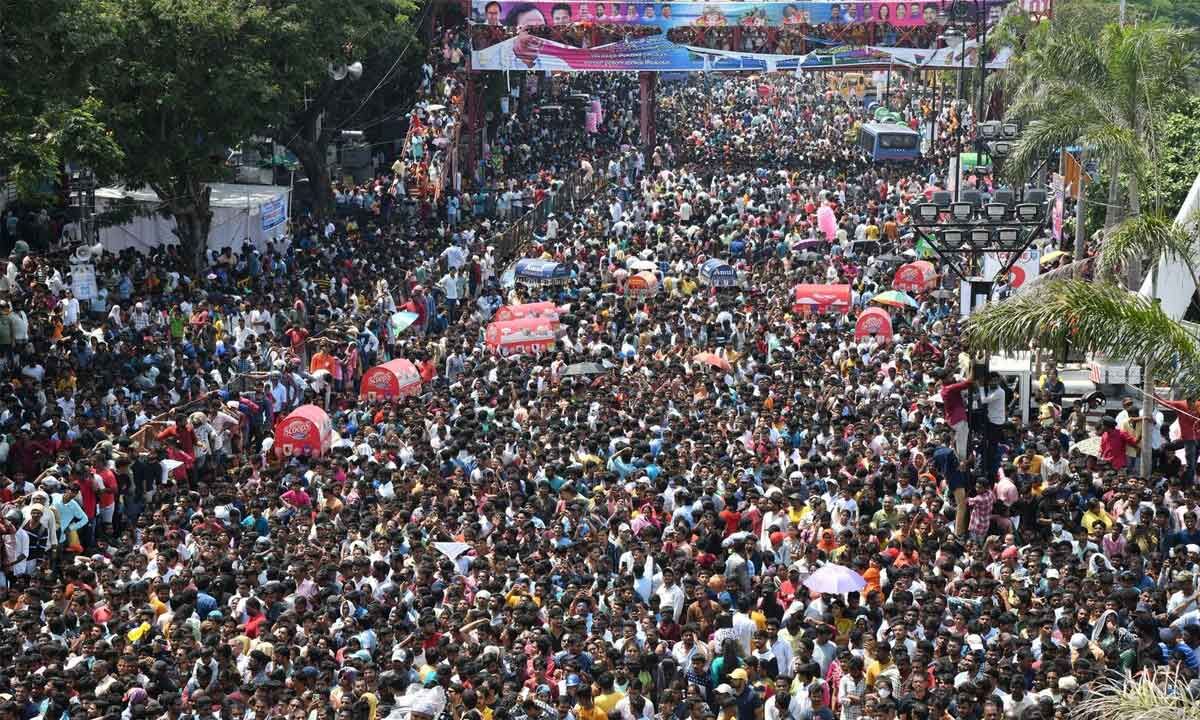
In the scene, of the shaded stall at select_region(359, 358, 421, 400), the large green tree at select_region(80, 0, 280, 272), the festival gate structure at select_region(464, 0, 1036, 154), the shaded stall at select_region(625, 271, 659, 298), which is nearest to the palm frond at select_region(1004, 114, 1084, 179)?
the shaded stall at select_region(625, 271, 659, 298)

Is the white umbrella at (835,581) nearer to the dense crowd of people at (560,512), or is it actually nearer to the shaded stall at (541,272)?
the dense crowd of people at (560,512)

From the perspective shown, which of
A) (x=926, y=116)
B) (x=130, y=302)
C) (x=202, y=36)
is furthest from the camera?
(x=926, y=116)

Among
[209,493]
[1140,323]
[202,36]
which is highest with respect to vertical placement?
[202,36]

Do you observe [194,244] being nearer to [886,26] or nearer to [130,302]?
[130,302]

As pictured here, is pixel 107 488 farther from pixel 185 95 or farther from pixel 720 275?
pixel 720 275

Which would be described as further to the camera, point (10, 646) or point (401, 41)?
point (401, 41)

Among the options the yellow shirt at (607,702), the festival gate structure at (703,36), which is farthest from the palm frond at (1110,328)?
the festival gate structure at (703,36)

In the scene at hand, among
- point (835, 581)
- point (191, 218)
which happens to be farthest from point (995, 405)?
point (191, 218)

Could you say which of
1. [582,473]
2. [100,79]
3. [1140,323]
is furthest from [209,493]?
[100,79]
